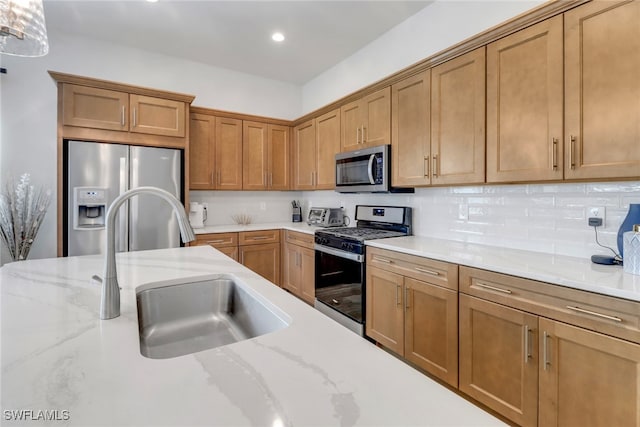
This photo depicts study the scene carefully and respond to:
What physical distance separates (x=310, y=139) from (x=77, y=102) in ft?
7.71

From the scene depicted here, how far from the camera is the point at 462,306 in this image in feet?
5.89

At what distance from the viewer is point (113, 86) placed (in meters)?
2.91

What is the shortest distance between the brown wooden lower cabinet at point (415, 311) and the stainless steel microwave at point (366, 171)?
2.19 feet

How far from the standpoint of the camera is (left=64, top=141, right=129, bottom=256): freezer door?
2.73 meters

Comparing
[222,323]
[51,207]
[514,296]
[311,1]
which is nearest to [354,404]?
[222,323]

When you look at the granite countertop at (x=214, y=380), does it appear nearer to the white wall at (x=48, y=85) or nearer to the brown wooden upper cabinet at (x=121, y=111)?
the brown wooden upper cabinet at (x=121, y=111)

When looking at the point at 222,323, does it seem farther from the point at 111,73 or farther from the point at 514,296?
the point at 111,73

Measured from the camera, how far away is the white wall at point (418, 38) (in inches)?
89.0

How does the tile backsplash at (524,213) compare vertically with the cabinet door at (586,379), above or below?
above

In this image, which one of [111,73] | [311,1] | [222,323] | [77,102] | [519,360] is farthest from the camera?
[111,73]

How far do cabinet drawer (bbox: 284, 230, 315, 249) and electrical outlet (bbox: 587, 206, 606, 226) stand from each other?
7.21ft

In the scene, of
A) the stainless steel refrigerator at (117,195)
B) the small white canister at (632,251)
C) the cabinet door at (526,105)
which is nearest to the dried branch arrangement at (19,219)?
the stainless steel refrigerator at (117,195)

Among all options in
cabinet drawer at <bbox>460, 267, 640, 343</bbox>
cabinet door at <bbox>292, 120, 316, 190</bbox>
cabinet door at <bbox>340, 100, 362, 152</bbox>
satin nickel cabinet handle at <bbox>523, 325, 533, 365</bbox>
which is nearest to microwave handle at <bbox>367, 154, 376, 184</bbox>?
cabinet door at <bbox>340, 100, 362, 152</bbox>

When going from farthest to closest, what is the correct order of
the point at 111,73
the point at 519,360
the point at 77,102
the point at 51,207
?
the point at 111,73 → the point at 51,207 → the point at 77,102 → the point at 519,360
